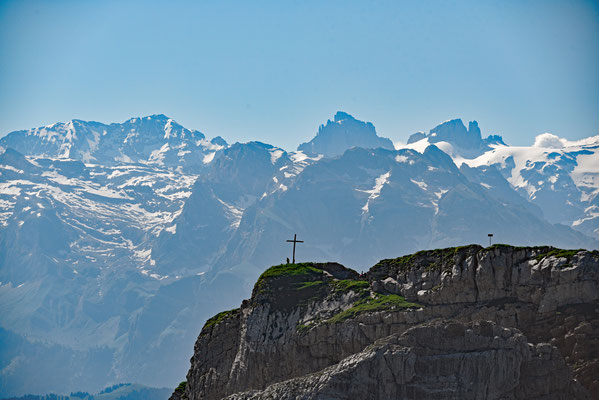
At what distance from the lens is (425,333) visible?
53.1 m

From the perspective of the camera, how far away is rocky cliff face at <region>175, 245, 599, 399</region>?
51.1 m

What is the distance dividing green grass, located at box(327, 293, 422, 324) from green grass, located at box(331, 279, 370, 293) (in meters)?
2.46

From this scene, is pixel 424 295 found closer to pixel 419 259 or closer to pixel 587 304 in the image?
pixel 419 259

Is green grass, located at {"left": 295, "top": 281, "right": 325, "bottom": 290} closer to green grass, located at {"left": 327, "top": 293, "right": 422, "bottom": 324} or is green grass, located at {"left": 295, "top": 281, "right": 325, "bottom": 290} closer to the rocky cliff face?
the rocky cliff face

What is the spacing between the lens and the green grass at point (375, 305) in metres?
59.7

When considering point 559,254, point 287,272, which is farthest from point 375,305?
point 559,254

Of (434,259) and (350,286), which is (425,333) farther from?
(350,286)

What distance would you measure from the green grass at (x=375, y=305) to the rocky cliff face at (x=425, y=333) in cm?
12

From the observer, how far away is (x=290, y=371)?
61844 millimetres

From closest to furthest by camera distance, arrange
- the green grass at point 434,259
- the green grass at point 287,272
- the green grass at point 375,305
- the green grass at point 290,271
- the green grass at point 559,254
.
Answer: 1. the green grass at point 559,254
2. the green grass at point 375,305
3. the green grass at point 434,259
4. the green grass at point 287,272
5. the green grass at point 290,271

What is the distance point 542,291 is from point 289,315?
22.0 metres

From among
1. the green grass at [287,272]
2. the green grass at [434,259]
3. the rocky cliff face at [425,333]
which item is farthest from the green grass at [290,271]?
the green grass at [434,259]

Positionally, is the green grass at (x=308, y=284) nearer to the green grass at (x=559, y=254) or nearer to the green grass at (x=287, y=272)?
the green grass at (x=287, y=272)

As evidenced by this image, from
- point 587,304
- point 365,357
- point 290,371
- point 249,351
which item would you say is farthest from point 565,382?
point 249,351
